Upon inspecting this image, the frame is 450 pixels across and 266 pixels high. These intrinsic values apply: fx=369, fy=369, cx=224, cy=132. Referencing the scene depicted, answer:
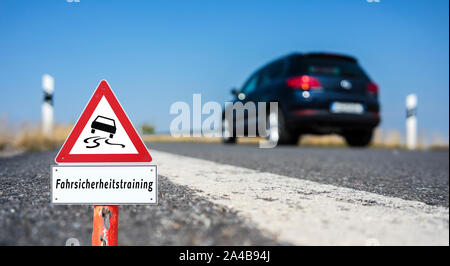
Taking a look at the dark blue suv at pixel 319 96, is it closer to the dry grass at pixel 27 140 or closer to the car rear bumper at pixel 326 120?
the car rear bumper at pixel 326 120

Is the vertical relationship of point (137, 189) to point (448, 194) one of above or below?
above

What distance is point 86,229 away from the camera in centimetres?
178

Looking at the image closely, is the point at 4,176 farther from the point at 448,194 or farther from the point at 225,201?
the point at 448,194

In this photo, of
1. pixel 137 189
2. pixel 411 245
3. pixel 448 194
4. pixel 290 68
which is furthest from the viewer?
pixel 290 68

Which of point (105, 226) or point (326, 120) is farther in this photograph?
point (326, 120)

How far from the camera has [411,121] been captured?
36.7 ft

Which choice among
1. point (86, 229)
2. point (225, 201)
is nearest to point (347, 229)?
point (225, 201)

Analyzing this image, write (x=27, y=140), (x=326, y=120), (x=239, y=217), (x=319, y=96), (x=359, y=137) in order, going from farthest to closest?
1. (x=359, y=137)
2. (x=27, y=140)
3. (x=326, y=120)
4. (x=319, y=96)
5. (x=239, y=217)

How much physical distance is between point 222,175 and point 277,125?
16.1 ft

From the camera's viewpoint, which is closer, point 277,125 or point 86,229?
point 86,229

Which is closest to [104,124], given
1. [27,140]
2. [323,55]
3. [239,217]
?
[239,217]

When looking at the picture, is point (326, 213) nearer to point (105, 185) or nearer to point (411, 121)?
point (105, 185)

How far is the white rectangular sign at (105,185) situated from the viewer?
71.7 inches

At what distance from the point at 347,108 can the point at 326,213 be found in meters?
5.97
